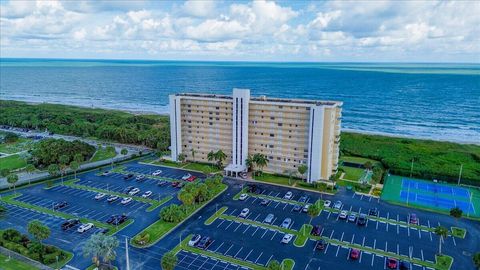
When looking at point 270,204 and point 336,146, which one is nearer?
point 270,204

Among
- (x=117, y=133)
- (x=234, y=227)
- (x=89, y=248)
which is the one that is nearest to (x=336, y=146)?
(x=234, y=227)

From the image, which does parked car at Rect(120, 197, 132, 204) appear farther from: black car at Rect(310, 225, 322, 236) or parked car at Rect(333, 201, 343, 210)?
parked car at Rect(333, 201, 343, 210)

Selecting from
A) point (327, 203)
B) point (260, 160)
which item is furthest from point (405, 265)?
point (260, 160)

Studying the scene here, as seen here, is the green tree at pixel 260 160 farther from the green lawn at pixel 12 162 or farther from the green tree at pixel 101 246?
the green lawn at pixel 12 162

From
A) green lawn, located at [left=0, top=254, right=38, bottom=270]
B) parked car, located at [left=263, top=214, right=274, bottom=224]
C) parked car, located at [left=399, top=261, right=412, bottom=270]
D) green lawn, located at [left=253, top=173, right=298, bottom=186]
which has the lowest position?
green lawn, located at [left=0, top=254, right=38, bottom=270]

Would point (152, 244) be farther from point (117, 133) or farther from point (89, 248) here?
point (117, 133)

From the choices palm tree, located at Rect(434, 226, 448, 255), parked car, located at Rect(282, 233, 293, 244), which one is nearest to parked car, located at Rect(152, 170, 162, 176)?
parked car, located at Rect(282, 233, 293, 244)

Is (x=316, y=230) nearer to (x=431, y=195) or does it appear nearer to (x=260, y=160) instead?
(x=260, y=160)
